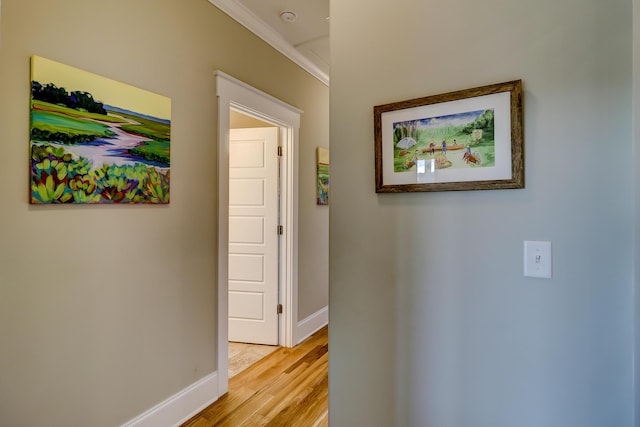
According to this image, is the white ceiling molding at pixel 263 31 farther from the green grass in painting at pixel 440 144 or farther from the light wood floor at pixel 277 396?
the light wood floor at pixel 277 396

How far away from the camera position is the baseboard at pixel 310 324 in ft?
10.4

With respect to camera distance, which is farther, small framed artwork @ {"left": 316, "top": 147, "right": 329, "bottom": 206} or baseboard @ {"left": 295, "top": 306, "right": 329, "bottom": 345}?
small framed artwork @ {"left": 316, "top": 147, "right": 329, "bottom": 206}

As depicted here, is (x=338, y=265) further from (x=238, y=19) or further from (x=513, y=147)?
(x=238, y=19)

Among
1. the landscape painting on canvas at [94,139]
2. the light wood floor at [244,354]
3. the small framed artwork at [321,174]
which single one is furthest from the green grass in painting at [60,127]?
the small framed artwork at [321,174]

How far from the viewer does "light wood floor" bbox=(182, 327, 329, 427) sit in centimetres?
200

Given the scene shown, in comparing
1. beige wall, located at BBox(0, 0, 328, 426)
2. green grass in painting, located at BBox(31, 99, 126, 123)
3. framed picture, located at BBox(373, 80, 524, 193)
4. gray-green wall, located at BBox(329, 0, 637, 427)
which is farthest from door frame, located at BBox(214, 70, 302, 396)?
framed picture, located at BBox(373, 80, 524, 193)

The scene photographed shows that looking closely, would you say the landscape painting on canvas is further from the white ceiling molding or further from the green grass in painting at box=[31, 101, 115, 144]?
the white ceiling molding

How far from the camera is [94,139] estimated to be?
153 centimetres

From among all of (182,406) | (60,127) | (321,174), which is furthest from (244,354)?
(60,127)

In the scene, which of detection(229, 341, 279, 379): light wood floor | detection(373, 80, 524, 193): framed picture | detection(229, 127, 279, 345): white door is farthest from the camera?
detection(229, 127, 279, 345): white door

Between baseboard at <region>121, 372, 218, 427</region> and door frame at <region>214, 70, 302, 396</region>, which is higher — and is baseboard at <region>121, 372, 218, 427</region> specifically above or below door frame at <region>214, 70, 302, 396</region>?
below

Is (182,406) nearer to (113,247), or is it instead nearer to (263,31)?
(113,247)

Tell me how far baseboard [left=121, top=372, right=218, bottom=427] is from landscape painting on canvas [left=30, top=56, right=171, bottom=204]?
117 cm

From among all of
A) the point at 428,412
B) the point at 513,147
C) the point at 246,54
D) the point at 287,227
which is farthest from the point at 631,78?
the point at 287,227
